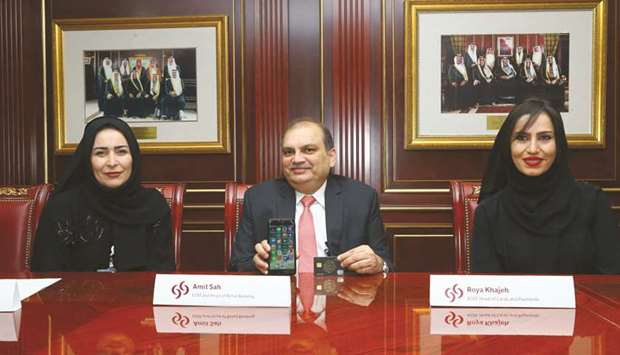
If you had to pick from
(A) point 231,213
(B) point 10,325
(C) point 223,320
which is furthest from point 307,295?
(A) point 231,213

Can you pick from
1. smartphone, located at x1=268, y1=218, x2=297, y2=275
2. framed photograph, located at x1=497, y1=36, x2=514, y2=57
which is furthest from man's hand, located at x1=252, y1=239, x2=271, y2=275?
framed photograph, located at x1=497, y1=36, x2=514, y2=57

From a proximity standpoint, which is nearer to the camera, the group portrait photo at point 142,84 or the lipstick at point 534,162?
the lipstick at point 534,162

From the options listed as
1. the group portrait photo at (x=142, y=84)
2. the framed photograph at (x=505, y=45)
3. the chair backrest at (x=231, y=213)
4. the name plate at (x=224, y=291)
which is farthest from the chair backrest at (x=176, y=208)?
the framed photograph at (x=505, y=45)

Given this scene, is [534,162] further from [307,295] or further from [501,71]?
[501,71]

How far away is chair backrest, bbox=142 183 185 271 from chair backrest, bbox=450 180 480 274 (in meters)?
1.19

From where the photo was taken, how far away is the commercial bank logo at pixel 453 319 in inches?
49.0

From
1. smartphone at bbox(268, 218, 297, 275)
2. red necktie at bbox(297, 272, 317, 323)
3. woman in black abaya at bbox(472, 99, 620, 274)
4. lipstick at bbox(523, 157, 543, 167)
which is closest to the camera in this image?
red necktie at bbox(297, 272, 317, 323)

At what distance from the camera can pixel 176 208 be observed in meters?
2.65

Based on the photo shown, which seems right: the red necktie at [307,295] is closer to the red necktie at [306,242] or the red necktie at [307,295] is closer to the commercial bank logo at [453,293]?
the commercial bank logo at [453,293]

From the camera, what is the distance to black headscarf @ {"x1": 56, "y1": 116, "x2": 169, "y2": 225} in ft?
8.32

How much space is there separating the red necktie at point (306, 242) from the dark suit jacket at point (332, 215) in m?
0.06

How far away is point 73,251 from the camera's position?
98.3 inches

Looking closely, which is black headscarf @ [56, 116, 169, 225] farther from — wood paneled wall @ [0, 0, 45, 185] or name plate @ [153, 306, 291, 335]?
wood paneled wall @ [0, 0, 45, 185]

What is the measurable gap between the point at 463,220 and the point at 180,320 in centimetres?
157
